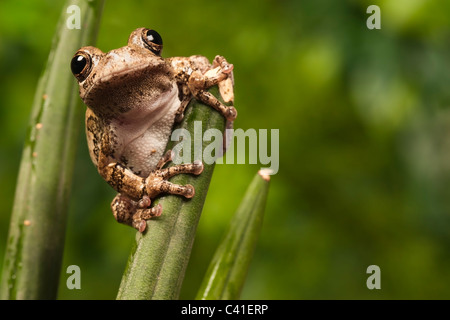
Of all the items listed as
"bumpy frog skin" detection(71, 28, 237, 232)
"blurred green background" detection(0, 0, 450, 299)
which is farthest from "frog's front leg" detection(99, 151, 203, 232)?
"blurred green background" detection(0, 0, 450, 299)

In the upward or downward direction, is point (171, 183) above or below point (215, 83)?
below

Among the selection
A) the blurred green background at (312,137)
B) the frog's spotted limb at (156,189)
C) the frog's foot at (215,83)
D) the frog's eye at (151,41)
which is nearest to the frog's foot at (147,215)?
the frog's spotted limb at (156,189)

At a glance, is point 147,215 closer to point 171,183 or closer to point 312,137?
point 171,183

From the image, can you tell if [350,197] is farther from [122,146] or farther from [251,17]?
[122,146]

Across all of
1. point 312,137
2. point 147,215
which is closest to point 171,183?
point 147,215

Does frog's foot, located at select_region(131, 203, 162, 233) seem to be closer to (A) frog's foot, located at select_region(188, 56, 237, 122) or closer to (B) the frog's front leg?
(B) the frog's front leg

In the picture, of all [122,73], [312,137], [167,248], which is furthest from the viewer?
[312,137]

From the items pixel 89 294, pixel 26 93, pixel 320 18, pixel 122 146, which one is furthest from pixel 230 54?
pixel 89 294
